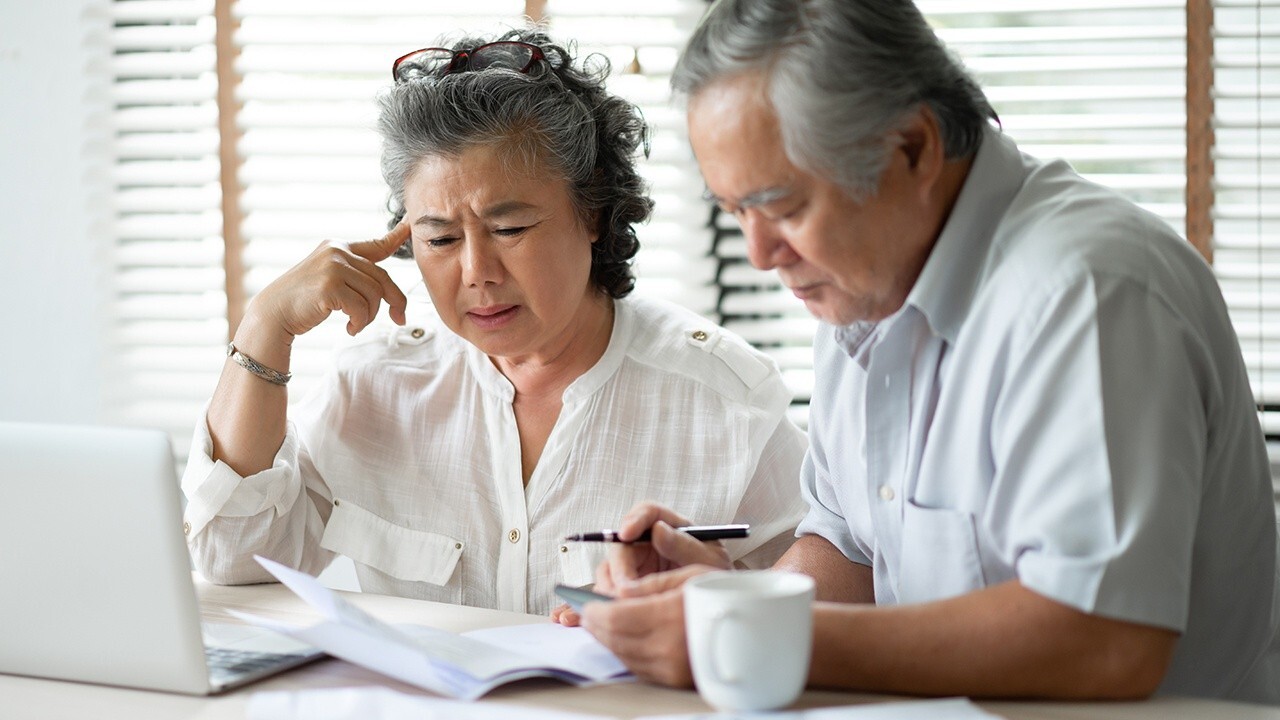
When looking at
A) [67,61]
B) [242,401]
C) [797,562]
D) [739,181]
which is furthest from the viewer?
[67,61]

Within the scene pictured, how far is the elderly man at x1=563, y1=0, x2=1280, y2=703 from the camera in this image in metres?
1.06

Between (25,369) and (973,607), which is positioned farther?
(25,369)

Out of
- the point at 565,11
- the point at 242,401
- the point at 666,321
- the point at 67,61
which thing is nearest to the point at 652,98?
the point at 565,11

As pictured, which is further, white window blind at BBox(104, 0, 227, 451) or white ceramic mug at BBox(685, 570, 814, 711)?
white window blind at BBox(104, 0, 227, 451)

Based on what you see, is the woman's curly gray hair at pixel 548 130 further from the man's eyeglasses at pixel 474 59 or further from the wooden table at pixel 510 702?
the wooden table at pixel 510 702

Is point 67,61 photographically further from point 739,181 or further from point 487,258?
point 739,181

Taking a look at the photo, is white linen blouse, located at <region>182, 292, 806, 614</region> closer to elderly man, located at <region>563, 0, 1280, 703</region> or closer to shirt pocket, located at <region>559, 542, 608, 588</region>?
shirt pocket, located at <region>559, 542, 608, 588</region>

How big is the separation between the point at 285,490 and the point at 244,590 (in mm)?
181

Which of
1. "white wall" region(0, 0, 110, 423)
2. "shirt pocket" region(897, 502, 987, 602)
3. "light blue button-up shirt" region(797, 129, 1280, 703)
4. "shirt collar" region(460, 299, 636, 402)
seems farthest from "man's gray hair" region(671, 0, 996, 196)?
"white wall" region(0, 0, 110, 423)

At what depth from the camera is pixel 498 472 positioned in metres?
1.86

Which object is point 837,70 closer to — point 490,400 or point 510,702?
point 510,702

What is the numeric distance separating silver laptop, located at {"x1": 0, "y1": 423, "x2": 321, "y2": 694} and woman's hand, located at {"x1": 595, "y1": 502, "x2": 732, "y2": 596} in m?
0.40

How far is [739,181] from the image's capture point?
1.22m

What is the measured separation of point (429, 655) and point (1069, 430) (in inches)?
25.1
